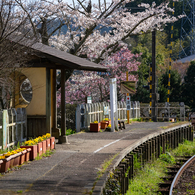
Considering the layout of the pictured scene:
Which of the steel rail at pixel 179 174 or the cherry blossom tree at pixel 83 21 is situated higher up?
the cherry blossom tree at pixel 83 21

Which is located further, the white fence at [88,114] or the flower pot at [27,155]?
the white fence at [88,114]

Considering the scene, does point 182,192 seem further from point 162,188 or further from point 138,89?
point 138,89

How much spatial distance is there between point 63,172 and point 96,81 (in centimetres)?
1781

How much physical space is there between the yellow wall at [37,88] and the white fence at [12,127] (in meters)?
0.41

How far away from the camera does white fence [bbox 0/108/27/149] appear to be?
959 cm

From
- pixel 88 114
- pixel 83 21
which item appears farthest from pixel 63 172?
pixel 83 21

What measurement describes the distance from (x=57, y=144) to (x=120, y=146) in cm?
217

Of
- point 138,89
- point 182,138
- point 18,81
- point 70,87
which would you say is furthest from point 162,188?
point 138,89

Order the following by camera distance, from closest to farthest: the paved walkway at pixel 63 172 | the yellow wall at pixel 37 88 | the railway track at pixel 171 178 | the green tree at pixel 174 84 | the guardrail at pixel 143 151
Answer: the paved walkway at pixel 63 172, the guardrail at pixel 143 151, the railway track at pixel 171 178, the yellow wall at pixel 37 88, the green tree at pixel 174 84

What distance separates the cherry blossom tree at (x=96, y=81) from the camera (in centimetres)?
2509

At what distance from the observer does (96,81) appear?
82.8 feet

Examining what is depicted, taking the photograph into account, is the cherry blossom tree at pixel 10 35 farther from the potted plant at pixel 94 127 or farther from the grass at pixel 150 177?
the potted plant at pixel 94 127

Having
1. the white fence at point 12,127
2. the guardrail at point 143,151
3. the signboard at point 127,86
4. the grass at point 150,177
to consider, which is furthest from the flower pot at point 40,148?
the signboard at point 127,86

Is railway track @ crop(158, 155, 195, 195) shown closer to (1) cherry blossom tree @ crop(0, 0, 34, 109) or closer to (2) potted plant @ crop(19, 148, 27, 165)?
(2) potted plant @ crop(19, 148, 27, 165)
